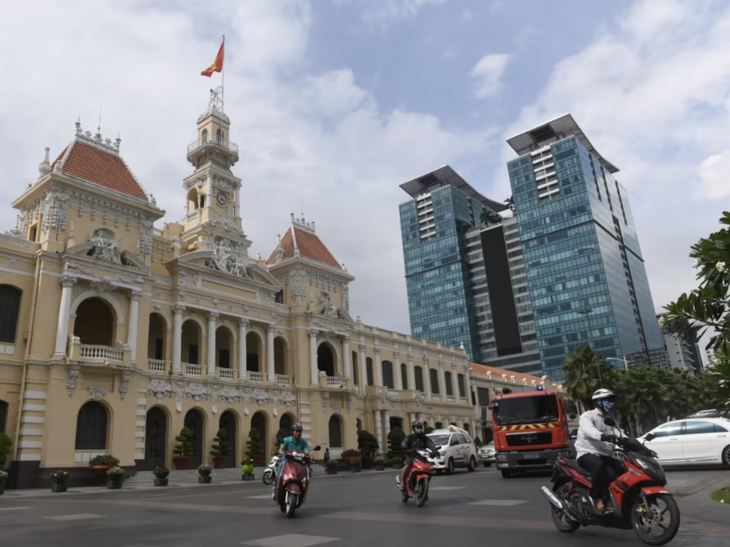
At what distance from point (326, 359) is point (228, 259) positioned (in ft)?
39.1

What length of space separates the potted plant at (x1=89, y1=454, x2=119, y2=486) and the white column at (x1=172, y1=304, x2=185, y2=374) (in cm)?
670

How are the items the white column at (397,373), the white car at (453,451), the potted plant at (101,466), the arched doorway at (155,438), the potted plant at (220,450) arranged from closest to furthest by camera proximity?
the white car at (453,451), the potted plant at (101,466), the arched doorway at (155,438), the potted plant at (220,450), the white column at (397,373)

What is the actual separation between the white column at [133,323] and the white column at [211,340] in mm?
5164

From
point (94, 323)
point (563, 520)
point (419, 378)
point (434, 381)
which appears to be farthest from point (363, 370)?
point (563, 520)

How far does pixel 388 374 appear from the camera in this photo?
47.4 meters

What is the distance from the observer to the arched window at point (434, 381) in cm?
5194

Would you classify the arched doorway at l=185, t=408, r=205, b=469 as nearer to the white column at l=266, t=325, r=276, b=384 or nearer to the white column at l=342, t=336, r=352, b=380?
the white column at l=266, t=325, r=276, b=384

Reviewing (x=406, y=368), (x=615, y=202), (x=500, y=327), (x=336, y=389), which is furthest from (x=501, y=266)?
(x=336, y=389)

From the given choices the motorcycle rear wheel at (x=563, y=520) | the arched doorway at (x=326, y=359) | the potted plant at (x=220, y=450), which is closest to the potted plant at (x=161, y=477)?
the potted plant at (x=220, y=450)

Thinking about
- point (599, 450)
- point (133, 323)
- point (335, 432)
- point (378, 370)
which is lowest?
point (599, 450)

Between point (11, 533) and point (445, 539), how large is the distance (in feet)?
21.7

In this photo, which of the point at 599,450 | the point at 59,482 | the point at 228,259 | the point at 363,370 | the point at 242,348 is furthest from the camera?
the point at 363,370

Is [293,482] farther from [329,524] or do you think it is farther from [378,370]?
[378,370]

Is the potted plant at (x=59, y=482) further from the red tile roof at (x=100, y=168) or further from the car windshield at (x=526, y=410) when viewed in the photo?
the car windshield at (x=526, y=410)
